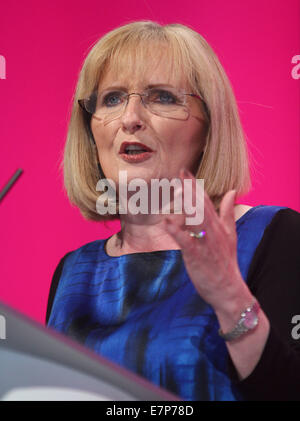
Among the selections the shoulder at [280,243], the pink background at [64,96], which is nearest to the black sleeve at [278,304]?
the shoulder at [280,243]

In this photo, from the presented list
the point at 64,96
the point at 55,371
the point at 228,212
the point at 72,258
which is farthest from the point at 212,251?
the point at 64,96

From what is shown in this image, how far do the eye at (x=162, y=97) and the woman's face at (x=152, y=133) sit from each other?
2cm

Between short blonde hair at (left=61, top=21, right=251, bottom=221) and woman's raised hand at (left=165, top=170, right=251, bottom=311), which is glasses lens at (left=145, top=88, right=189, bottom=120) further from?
woman's raised hand at (left=165, top=170, right=251, bottom=311)

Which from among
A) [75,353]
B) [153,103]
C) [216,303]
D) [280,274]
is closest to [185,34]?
[153,103]

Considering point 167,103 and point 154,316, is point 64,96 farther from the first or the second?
point 154,316

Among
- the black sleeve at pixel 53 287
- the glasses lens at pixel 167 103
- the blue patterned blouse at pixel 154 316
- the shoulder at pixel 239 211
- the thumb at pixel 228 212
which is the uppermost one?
the glasses lens at pixel 167 103

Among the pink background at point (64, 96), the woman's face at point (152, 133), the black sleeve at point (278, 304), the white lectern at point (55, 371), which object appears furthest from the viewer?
the pink background at point (64, 96)

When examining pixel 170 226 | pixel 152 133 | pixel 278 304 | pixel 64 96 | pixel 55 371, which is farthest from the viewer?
pixel 64 96

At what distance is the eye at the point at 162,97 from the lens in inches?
41.9

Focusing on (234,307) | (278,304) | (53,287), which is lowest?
(53,287)

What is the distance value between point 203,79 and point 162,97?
0.27ft

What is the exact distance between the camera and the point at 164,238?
1.13 metres

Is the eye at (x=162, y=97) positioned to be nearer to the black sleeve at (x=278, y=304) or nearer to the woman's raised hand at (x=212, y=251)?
the black sleeve at (x=278, y=304)

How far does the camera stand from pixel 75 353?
44 cm
